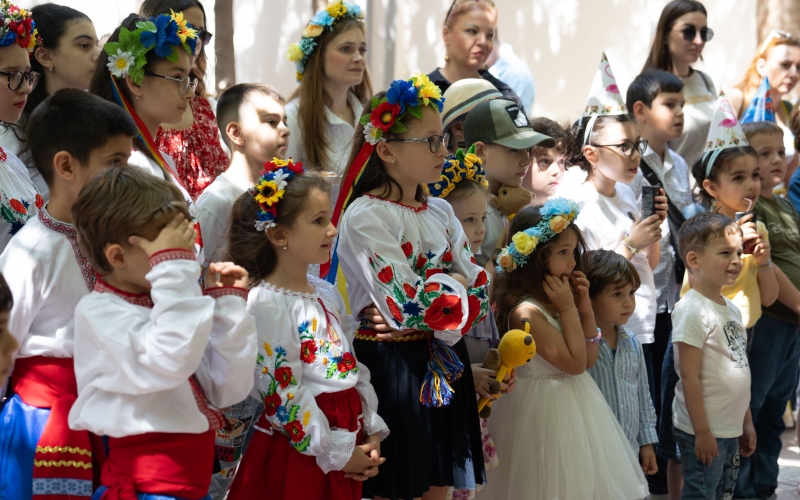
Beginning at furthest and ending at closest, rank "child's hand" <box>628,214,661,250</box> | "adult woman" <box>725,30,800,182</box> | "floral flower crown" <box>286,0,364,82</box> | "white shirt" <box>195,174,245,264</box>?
1. "adult woman" <box>725,30,800,182</box>
2. "floral flower crown" <box>286,0,364,82</box>
3. "child's hand" <box>628,214,661,250</box>
4. "white shirt" <box>195,174,245,264</box>

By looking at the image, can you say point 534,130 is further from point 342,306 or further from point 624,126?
point 342,306

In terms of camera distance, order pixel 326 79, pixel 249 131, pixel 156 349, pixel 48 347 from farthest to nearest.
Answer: pixel 326 79, pixel 249 131, pixel 48 347, pixel 156 349

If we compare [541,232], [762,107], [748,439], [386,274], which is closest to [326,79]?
[541,232]

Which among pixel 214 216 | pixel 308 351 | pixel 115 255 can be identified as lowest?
pixel 308 351

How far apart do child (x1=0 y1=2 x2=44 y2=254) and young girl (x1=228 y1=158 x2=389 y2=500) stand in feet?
2.40

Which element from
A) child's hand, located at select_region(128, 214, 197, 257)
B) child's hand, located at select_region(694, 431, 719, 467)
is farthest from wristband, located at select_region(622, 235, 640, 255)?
child's hand, located at select_region(128, 214, 197, 257)

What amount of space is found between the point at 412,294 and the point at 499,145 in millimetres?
1209

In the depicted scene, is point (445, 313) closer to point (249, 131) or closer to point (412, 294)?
point (412, 294)

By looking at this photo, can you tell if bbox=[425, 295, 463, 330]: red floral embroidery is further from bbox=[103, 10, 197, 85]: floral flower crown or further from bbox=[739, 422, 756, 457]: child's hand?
bbox=[739, 422, 756, 457]: child's hand

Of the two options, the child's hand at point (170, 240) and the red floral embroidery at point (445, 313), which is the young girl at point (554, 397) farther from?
the child's hand at point (170, 240)

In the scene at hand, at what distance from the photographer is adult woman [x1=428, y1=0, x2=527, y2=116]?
5.12 meters

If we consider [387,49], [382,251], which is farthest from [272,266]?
[387,49]

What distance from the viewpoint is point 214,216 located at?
3432 millimetres

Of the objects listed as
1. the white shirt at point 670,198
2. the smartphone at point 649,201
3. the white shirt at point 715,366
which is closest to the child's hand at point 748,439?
the white shirt at point 715,366
